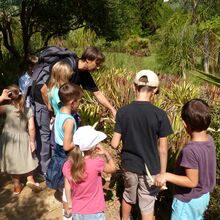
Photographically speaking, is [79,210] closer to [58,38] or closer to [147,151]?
[147,151]

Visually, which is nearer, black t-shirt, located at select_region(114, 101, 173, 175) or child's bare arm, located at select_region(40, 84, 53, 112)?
black t-shirt, located at select_region(114, 101, 173, 175)

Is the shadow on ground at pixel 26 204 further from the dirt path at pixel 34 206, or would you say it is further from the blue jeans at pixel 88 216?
the blue jeans at pixel 88 216

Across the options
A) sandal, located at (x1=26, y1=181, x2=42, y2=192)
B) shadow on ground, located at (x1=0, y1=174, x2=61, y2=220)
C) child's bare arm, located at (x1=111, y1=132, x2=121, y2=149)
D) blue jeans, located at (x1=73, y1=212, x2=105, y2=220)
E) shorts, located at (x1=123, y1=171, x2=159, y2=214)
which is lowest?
shadow on ground, located at (x1=0, y1=174, x2=61, y2=220)

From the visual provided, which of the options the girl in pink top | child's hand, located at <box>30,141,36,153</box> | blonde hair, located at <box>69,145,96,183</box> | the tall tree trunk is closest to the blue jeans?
the girl in pink top

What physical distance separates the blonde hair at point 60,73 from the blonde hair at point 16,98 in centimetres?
43

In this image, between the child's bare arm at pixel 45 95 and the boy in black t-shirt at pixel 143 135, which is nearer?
the boy in black t-shirt at pixel 143 135

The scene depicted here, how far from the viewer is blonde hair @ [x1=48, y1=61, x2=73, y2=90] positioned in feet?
12.7

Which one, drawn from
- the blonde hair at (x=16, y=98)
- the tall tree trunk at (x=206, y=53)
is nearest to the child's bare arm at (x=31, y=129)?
the blonde hair at (x=16, y=98)

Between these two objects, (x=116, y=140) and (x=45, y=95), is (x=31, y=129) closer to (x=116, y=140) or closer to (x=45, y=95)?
(x=45, y=95)

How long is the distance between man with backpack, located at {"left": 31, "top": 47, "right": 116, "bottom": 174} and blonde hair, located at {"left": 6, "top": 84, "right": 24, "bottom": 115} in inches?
9.2

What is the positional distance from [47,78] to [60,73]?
0.43 metres

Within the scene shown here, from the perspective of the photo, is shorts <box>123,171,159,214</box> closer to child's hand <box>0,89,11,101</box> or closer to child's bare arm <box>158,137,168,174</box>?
child's bare arm <box>158,137,168,174</box>

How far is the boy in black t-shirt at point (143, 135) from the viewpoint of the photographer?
3238mm

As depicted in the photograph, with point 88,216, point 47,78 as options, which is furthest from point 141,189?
point 47,78
